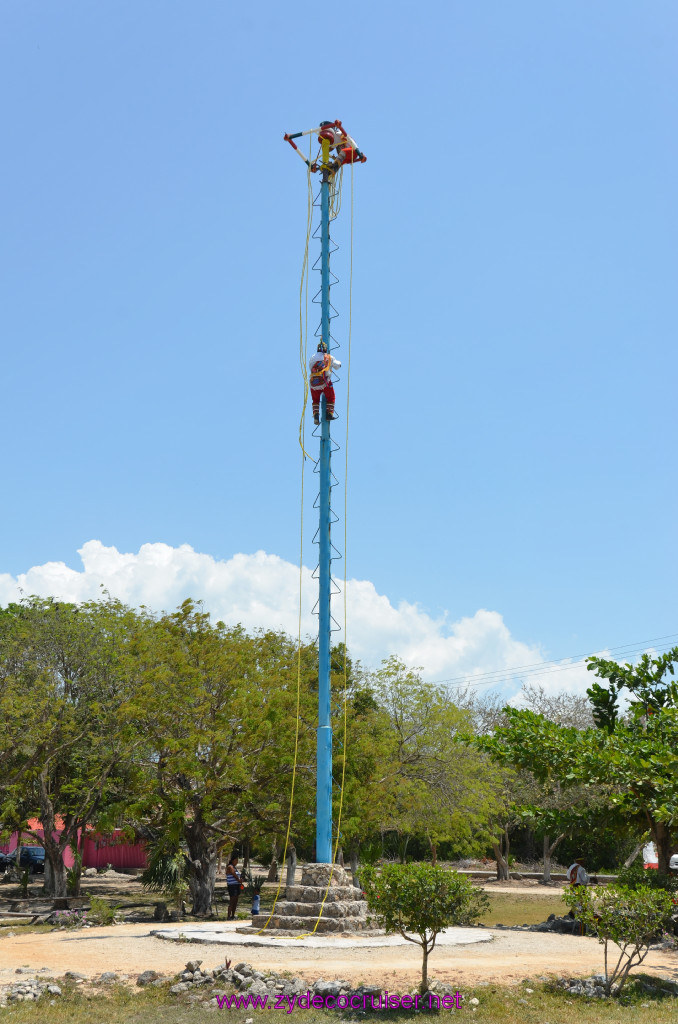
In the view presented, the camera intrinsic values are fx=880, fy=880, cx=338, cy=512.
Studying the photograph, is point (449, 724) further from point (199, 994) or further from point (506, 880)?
point (199, 994)

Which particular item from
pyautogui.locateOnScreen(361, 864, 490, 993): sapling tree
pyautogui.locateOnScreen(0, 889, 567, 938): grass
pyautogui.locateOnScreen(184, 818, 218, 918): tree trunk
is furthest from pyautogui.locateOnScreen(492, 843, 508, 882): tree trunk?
pyautogui.locateOnScreen(361, 864, 490, 993): sapling tree

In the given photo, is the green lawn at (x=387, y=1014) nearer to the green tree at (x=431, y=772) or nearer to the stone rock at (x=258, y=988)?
the stone rock at (x=258, y=988)

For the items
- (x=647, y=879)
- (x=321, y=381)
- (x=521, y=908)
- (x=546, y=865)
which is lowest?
(x=546, y=865)

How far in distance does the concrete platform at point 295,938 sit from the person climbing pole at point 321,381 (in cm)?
1030

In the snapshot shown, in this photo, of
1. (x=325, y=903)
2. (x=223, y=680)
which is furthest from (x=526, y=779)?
(x=325, y=903)

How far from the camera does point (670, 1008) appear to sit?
34.9 feet

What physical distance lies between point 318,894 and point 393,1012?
22.2 feet

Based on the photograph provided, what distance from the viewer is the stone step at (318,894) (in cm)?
1678

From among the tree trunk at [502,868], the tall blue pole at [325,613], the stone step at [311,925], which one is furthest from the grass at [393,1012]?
the tree trunk at [502,868]

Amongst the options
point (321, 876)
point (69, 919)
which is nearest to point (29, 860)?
point (69, 919)

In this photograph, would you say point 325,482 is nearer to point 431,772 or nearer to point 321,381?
point 321,381

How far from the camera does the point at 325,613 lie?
18562mm

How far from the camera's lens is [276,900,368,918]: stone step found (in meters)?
16.5

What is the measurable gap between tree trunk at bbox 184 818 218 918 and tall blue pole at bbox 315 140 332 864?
5069 mm
